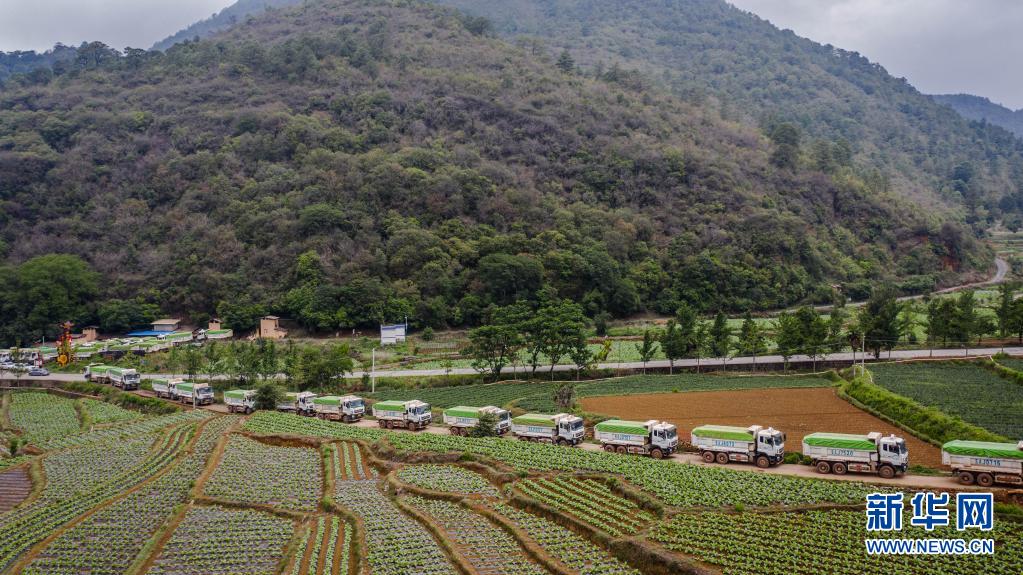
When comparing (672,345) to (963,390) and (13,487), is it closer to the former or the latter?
(963,390)

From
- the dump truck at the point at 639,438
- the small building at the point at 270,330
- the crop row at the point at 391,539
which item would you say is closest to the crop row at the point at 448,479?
the crop row at the point at 391,539

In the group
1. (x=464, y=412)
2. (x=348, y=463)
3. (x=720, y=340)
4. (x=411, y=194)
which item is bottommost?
(x=348, y=463)

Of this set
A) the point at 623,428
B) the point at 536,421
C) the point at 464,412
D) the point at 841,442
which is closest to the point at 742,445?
the point at 841,442

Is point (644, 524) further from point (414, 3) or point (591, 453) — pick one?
point (414, 3)

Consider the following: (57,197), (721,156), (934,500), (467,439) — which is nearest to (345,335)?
(467,439)

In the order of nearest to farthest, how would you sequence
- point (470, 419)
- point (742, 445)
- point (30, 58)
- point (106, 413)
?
1. point (742, 445)
2. point (470, 419)
3. point (106, 413)
4. point (30, 58)

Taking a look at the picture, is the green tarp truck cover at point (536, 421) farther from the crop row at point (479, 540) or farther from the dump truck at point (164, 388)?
the dump truck at point (164, 388)

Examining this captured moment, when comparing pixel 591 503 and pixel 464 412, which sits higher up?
pixel 464 412
